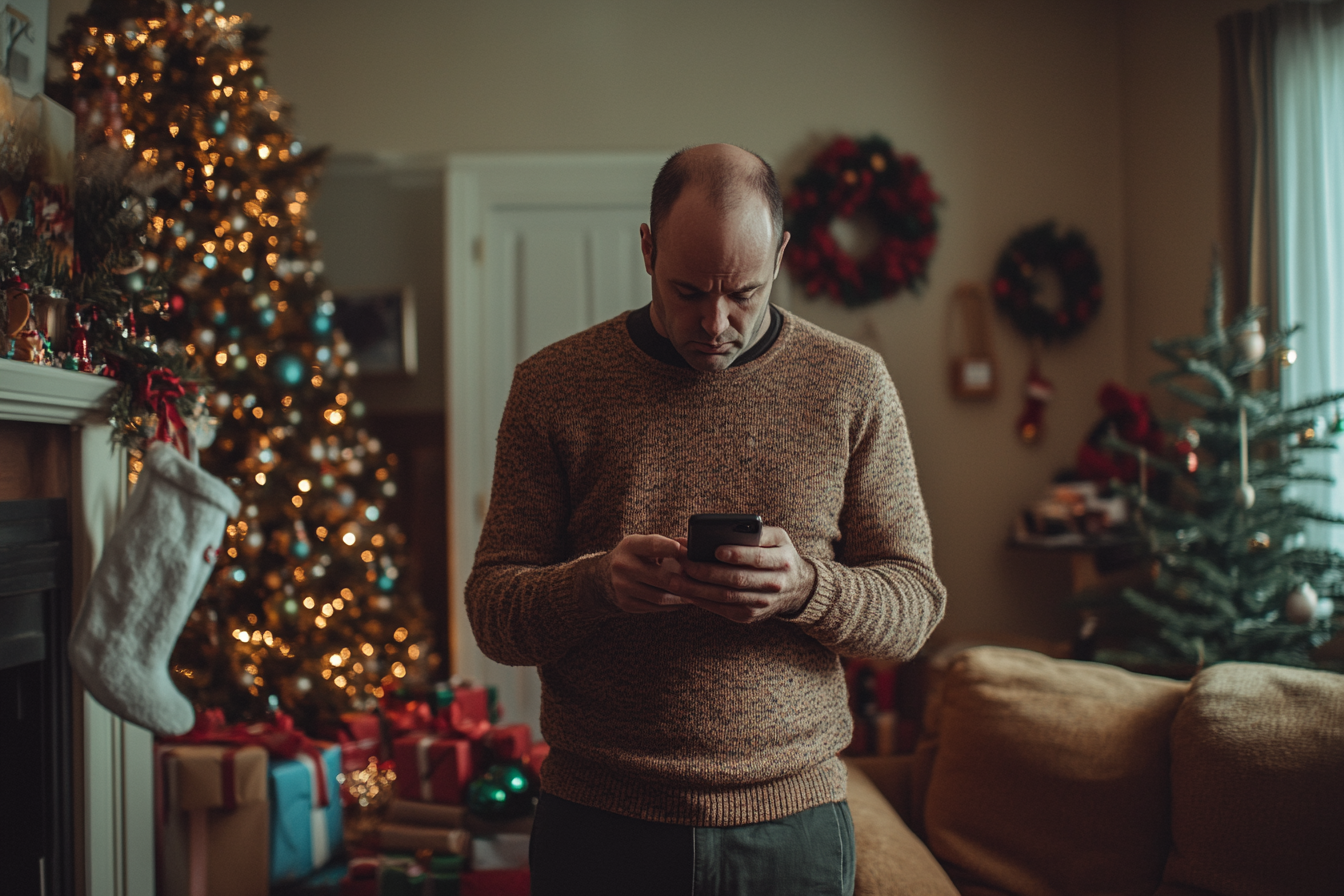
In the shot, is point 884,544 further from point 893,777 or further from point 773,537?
point 893,777

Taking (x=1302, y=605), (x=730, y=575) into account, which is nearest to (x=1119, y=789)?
(x=1302, y=605)

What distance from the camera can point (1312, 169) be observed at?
8.12ft

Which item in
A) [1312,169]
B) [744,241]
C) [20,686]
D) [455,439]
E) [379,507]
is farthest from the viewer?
[455,439]

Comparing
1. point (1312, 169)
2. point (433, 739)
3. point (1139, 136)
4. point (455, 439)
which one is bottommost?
point (433, 739)

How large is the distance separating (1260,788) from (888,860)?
580 millimetres

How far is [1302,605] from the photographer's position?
6.65 ft

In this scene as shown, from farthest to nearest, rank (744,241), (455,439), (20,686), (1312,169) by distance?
(455,439) → (1312,169) → (20,686) → (744,241)

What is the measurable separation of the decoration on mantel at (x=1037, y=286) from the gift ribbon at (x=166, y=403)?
2739 mm

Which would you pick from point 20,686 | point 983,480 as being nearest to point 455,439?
point 20,686

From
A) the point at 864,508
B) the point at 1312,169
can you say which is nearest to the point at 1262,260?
the point at 1312,169

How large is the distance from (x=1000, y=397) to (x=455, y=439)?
6.69 ft

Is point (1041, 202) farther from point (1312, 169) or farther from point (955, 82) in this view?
point (1312, 169)

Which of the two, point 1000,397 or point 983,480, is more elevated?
point 1000,397

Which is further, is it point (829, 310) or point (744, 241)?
point (829, 310)
